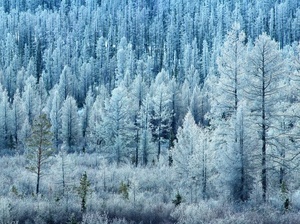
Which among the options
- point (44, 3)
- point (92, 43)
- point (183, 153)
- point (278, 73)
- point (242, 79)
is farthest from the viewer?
point (44, 3)

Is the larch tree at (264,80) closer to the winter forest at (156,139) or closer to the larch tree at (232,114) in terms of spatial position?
the winter forest at (156,139)

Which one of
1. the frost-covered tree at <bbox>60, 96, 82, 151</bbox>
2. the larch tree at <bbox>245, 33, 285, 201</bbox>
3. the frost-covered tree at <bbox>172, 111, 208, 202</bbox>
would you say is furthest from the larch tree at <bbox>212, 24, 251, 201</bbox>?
the frost-covered tree at <bbox>60, 96, 82, 151</bbox>

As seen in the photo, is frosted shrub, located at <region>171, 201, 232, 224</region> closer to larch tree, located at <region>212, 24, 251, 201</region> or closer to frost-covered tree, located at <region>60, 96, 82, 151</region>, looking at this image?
larch tree, located at <region>212, 24, 251, 201</region>

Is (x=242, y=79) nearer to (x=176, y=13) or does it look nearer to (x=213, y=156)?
(x=213, y=156)

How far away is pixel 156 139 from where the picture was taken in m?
58.2

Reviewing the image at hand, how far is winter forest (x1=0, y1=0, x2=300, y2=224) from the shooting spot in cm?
1293

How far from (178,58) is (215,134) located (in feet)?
318

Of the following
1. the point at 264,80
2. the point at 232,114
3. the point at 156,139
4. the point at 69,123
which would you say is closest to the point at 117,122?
the point at 69,123

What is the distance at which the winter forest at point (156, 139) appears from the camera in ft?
42.4

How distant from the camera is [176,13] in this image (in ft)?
511

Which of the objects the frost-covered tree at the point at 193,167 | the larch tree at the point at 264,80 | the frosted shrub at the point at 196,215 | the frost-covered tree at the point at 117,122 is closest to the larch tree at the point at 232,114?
the larch tree at the point at 264,80

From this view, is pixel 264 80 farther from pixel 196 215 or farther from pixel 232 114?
pixel 196 215

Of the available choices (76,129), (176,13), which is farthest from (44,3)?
(76,129)

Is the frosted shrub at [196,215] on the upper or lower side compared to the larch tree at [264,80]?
lower
